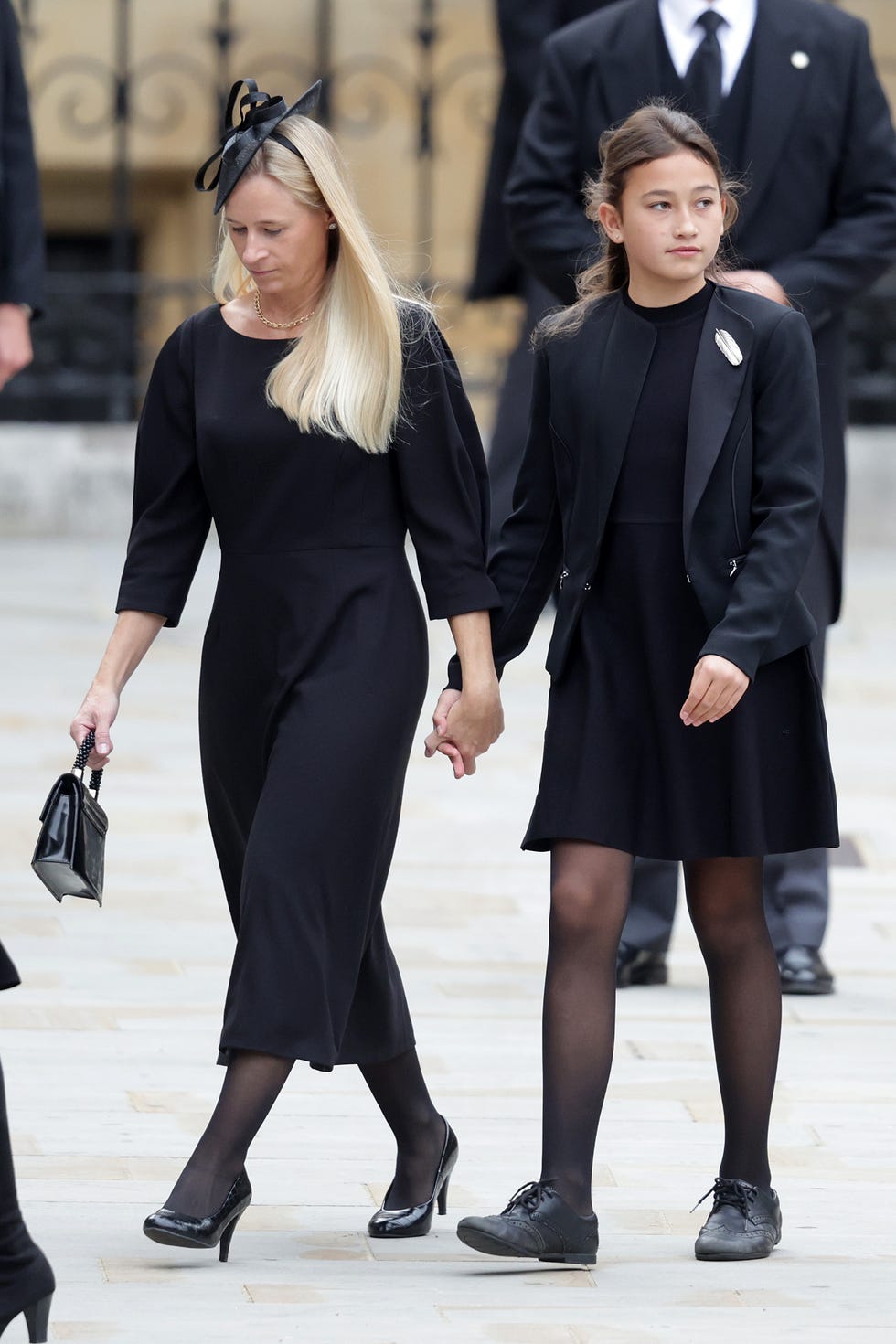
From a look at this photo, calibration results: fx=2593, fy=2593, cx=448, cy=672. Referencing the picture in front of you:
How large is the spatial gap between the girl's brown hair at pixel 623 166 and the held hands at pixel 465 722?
0.52 m

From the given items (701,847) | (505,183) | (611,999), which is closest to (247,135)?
(701,847)

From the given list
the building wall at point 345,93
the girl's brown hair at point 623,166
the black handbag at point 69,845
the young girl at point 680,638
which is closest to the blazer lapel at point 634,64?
the girl's brown hair at point 623,166

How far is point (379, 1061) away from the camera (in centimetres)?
353

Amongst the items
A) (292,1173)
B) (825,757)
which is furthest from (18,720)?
(825,757)

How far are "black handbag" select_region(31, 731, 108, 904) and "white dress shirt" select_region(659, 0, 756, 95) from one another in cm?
212

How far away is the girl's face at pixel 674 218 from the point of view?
344cm

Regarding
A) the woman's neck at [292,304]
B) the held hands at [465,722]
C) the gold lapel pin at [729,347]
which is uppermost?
the woman's neck at [292,304]

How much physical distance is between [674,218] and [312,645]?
744mm

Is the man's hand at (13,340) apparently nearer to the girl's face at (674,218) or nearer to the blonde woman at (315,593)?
the blonde woman at (315,593)

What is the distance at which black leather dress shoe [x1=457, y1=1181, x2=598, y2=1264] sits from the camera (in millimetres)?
3260

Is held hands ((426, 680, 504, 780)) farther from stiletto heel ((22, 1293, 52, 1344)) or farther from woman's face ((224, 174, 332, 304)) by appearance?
stiletto heel ((22, 1293, 52, 1344))

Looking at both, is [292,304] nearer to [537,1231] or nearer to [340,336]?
[340,336]

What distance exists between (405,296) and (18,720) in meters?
3.69

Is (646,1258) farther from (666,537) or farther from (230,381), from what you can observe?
(230,381)
